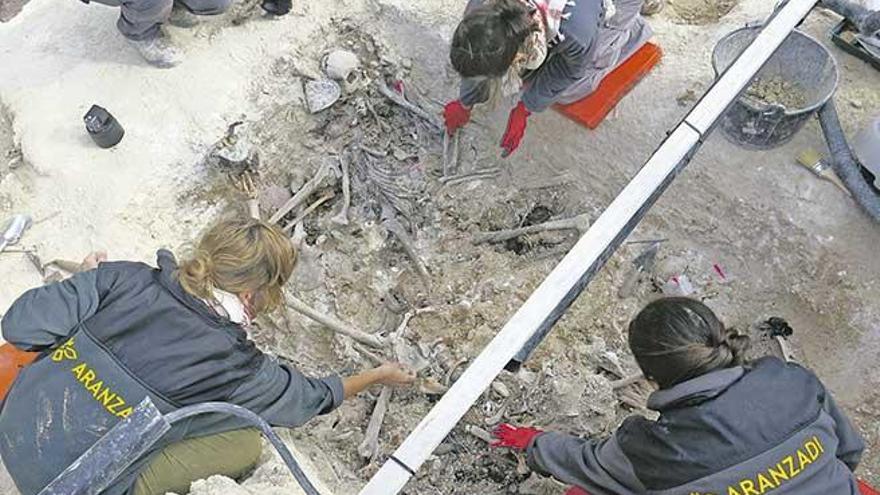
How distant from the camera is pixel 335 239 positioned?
5.32 metres

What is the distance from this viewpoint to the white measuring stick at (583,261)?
352 centimetres

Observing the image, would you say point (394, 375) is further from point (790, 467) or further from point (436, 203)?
point (790, 467)

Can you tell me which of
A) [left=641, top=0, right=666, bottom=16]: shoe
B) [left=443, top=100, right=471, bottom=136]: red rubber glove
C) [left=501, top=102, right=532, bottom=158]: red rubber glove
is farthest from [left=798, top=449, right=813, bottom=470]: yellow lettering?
[left=641, top=0, right=666, bottom=16]: shoe

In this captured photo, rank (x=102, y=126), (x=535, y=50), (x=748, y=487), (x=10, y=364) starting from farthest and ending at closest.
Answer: (x=102, y=126)
(x=535, y=50)
(x=10, y=364)
(x=748, y=487)

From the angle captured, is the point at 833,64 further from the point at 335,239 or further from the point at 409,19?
the point at 335,239

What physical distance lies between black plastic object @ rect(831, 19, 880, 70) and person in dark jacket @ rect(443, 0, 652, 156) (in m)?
1.15

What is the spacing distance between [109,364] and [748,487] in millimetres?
2331

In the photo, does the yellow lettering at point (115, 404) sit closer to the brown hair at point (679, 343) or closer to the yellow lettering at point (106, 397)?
the yellow lettering at point (106, 397)

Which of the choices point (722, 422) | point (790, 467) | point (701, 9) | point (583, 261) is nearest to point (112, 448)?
point (583, 261)

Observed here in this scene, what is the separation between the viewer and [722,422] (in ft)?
10.8

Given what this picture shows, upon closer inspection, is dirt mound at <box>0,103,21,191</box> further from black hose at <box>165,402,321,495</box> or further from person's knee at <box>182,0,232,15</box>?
black hose at <box>165,402,321,495</box>

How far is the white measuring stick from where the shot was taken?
139 inches

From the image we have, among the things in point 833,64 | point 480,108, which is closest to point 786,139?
point 833,64

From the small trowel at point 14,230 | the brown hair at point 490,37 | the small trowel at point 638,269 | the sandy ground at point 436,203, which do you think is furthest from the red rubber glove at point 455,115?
the small trowel at point 14,230
